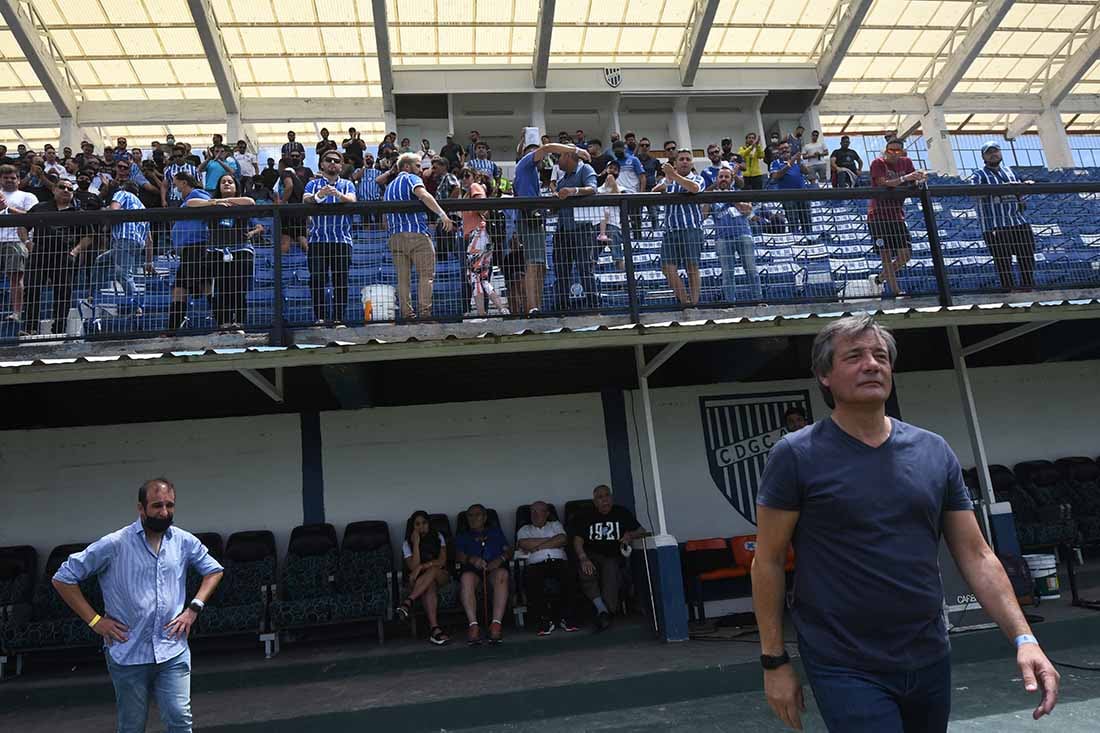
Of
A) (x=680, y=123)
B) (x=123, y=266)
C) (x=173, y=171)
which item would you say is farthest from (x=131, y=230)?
(x=680, y=123)

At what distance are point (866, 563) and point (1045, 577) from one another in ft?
21.3

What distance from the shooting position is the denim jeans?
6613 mm

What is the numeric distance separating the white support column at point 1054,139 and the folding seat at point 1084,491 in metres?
11.3

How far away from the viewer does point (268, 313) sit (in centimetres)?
688

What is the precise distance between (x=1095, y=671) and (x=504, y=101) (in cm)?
1377

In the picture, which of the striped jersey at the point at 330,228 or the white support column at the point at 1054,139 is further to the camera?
the white support column at the point at 1054,139

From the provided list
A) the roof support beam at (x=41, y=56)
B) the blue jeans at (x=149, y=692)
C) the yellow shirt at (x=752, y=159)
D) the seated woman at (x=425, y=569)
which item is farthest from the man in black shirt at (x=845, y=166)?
the roof support beam at (x=41, y=56)

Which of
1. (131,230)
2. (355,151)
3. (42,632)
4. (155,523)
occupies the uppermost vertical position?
(355,151)

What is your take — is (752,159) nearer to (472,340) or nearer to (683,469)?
(683,469)

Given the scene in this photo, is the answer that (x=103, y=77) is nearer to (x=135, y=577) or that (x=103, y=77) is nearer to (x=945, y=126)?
(x=135, y=577)

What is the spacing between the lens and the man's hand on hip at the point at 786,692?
2.15m

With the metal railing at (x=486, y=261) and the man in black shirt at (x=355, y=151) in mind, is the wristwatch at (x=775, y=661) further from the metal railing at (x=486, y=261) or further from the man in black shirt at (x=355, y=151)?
the man in black shirt at (x=355, y=151)

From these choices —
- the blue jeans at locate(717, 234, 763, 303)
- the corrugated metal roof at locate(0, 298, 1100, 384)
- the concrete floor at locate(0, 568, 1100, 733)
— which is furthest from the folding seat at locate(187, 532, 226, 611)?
the blue jeans at locate(717, 234, 763, 303)

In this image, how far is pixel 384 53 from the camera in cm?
1413
